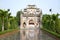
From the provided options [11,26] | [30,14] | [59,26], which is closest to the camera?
[59,26]

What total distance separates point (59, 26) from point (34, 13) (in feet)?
70.0

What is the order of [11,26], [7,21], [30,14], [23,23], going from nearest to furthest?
[7,21], [11,26], [23,23], [30,14]

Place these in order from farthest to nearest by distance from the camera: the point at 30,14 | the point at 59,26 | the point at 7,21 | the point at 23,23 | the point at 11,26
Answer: the point at 30,14, the point at 23,23, the point at 11,26, the point at 7,21, the point at 59,26

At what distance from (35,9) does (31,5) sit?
1.23 metres

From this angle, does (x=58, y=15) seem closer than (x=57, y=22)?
No

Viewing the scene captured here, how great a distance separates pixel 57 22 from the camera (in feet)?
62.7

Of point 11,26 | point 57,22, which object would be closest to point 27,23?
point 11,26

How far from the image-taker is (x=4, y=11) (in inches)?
827

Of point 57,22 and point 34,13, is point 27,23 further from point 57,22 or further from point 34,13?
point 57,22

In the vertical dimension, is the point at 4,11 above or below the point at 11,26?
above

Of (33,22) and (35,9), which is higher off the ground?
(35,9)

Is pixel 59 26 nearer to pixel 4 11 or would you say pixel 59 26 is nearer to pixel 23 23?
pixel 4 11

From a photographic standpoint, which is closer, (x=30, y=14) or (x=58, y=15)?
(x=58, y=15)

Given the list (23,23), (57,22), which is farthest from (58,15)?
(23,23)
